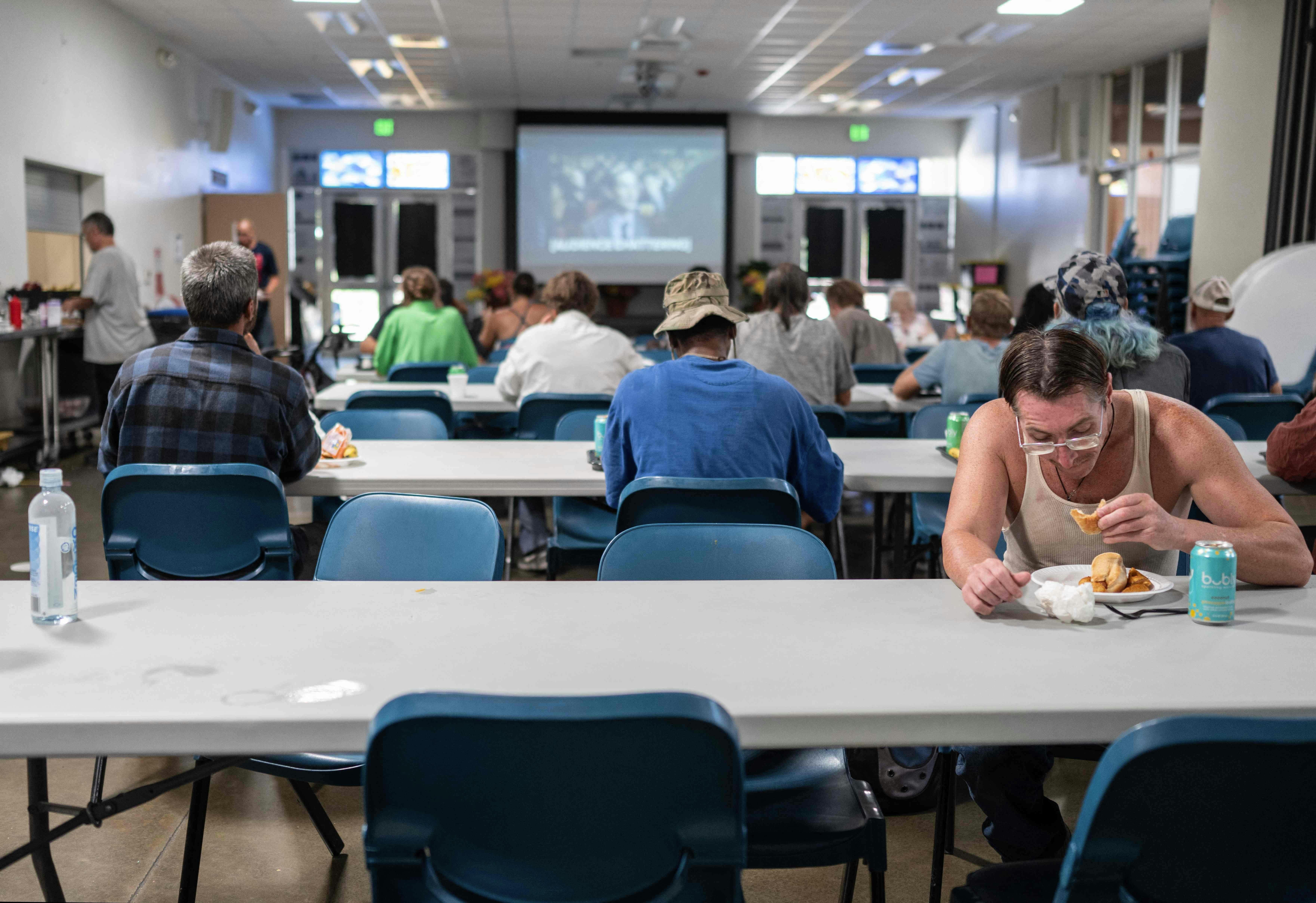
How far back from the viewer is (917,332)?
10.2 metres

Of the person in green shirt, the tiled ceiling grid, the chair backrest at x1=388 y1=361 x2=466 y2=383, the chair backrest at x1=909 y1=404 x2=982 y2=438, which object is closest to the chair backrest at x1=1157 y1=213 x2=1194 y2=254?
the tiled ceiling grid

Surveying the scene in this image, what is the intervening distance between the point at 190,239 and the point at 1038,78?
873 cm

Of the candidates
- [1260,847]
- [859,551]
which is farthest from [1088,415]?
[859,551]

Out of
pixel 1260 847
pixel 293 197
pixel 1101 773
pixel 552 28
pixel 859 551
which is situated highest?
pixel 552 28

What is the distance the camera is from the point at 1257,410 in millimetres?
4355

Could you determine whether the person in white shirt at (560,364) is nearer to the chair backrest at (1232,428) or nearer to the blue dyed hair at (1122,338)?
the blue dyed hair at (1122,338)

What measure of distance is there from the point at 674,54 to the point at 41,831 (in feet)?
32.5

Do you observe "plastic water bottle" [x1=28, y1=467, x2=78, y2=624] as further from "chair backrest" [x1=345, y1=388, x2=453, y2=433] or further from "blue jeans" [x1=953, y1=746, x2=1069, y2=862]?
"chair backrest" [x1=345, y1=388, x2=453, y2=433]

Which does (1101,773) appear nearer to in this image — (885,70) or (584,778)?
(584,778)

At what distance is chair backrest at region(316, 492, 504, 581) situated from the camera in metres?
2.26

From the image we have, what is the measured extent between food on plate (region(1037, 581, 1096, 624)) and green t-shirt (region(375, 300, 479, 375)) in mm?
5070

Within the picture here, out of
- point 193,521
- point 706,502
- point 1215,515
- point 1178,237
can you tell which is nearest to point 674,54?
point 1178,237

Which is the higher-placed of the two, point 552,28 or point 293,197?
point 552,28

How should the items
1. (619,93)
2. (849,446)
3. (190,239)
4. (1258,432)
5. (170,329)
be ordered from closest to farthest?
1. (849,446)
2. (1258,432)
3. (170,329)
4. (190,239)
5. (619,93)
